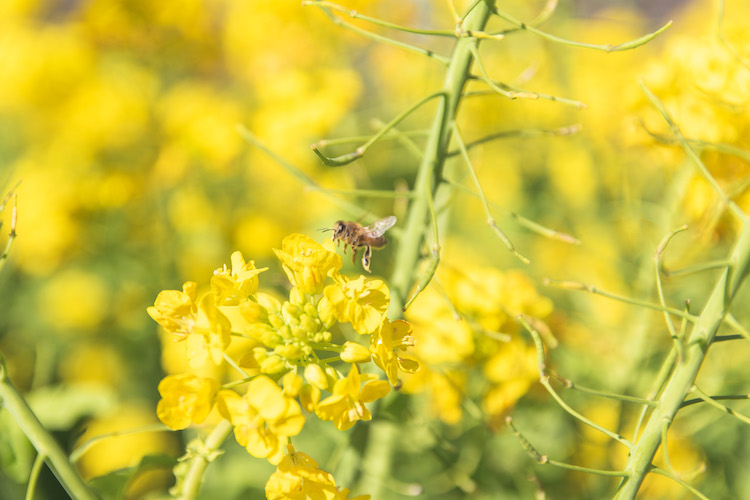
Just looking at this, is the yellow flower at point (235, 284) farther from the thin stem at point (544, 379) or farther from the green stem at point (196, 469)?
the thin stem at point (544, 379)

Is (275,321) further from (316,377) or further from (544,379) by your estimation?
(544,379)

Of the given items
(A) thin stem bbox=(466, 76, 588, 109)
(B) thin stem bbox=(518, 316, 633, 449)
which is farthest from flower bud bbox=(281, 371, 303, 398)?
(A) thin stem bbox=(466, 76, 588, 109)

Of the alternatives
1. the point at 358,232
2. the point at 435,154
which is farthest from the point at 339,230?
the point at 435,154

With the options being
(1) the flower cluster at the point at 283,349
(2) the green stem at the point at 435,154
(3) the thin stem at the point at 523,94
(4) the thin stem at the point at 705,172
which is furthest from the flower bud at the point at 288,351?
(4) the thin stem at the point at 705,172

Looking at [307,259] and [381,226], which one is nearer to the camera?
[307,259]

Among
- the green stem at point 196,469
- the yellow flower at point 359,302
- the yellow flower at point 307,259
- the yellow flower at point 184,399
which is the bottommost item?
the green stem at point 196,469

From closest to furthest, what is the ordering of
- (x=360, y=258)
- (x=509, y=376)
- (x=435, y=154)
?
(x=435, y=154), (x=509, y=376), (x=360, y=258)

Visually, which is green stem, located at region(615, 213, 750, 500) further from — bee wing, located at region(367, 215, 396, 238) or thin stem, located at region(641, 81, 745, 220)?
bee wing, located at region(367, 215, 396, 238)
